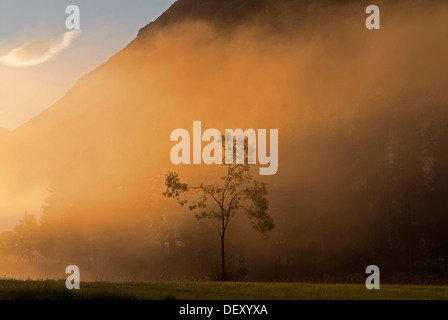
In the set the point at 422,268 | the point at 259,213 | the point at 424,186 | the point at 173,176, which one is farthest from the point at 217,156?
the point at 424,186

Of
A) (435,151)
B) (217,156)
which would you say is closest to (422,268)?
(435,151)

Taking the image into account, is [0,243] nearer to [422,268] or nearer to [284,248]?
[284,248]

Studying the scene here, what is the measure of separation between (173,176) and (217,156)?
541 cm

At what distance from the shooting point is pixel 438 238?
158 metres

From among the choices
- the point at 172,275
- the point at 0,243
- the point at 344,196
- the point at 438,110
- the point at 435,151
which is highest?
the point at 438,110

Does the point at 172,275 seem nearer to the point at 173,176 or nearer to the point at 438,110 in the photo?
the point at 438,110

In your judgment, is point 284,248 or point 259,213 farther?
point 284,248

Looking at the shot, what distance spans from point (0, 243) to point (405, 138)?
153m

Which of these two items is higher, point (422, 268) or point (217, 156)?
point (217, 156)
